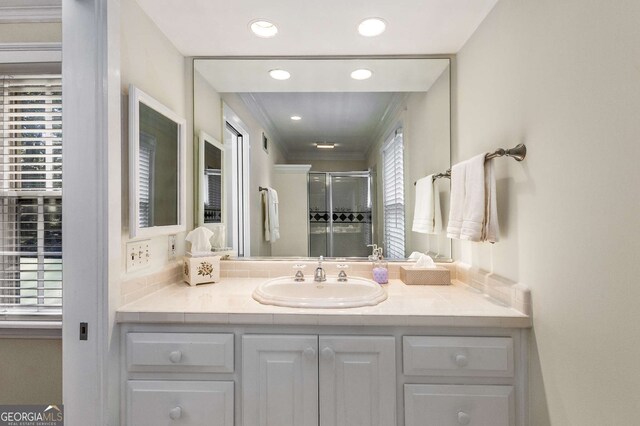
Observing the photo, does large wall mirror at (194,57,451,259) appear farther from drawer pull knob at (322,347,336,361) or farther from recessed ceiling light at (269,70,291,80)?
drawer pull knob at (322,347,336,361)

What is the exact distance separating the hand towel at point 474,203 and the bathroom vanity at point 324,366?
0.33m

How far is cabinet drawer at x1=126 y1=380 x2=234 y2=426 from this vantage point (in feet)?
3.99

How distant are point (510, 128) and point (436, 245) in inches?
31.9

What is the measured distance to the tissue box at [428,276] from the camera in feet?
5.56

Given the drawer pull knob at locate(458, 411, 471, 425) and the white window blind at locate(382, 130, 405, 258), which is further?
the white window blind at locate(382, 130, 405, 258)

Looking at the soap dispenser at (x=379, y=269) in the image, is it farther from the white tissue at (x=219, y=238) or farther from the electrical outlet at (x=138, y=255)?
the electrical outlet at (x=138, y=255)

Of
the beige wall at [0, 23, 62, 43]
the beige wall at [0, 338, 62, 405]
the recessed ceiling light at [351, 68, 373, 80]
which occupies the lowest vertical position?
the beige wall at [0, 338, 62, 405]

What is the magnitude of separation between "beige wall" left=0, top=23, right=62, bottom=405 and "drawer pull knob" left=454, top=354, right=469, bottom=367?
6.48 feet

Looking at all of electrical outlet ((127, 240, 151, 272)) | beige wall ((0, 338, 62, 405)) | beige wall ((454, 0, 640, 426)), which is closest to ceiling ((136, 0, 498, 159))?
beige wall ((454, 0, 640, 426))

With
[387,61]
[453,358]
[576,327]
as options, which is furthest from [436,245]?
[387,61]

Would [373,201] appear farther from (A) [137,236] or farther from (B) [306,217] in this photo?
(A) [137,236]

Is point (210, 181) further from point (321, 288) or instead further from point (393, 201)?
point (393, 201)

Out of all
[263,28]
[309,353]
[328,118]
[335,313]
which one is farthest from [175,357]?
[263,28]

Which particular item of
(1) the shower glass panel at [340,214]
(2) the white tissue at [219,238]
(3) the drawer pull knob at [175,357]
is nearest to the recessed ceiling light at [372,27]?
(1) the shower glass panel at [340,214]
